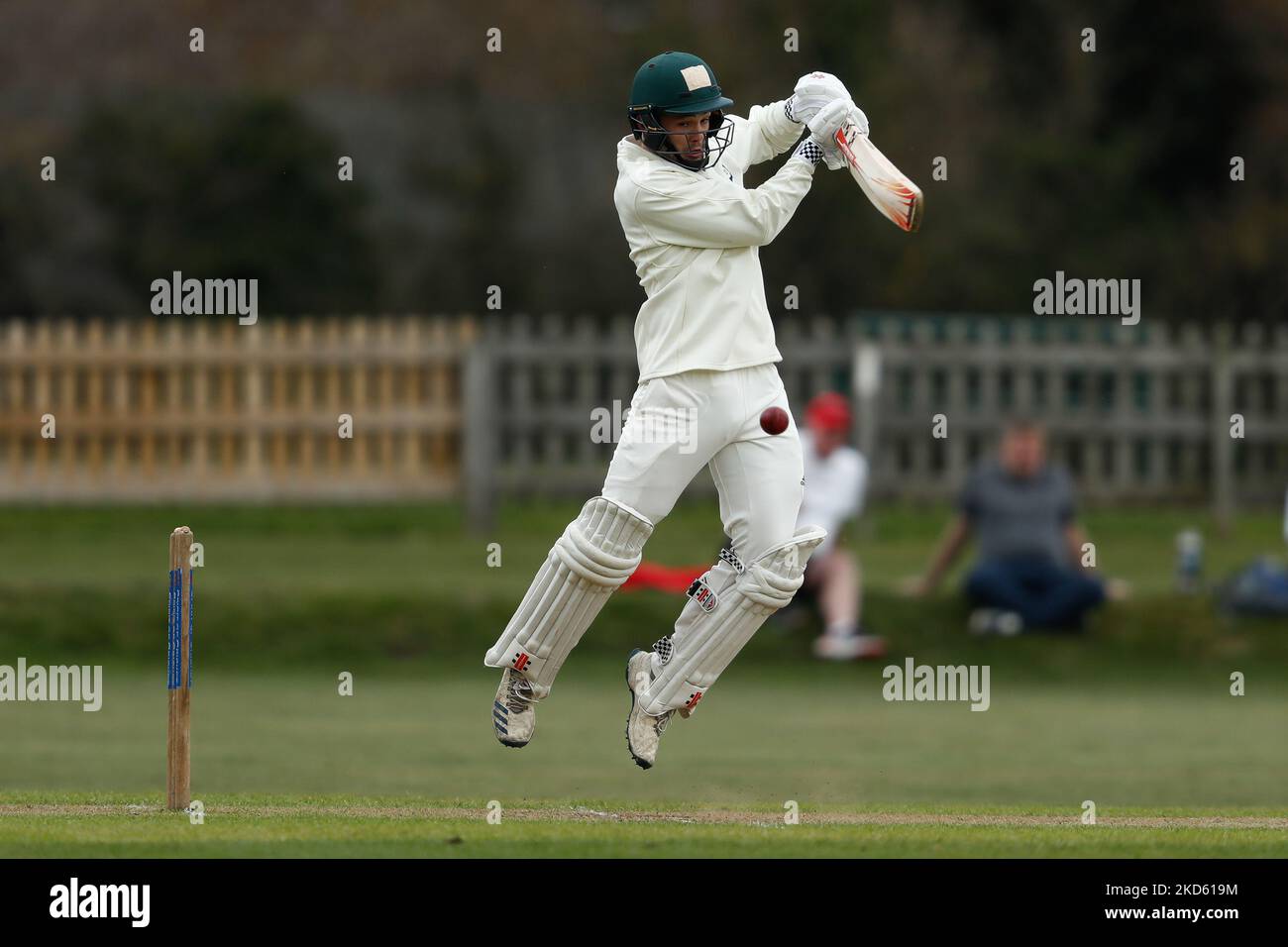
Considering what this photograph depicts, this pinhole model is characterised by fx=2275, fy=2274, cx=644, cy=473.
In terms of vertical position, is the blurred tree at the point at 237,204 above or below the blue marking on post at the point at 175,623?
above

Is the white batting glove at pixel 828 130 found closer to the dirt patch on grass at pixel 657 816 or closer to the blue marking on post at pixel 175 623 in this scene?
the dirt patch on grass at pixel 657 816

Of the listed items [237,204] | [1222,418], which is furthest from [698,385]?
[237,204]

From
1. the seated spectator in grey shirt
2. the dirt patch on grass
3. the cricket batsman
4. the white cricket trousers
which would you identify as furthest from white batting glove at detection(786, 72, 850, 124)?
the seated spectator in grey shirt

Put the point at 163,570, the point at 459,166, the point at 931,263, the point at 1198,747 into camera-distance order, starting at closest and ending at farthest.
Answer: the point at 1198,747 → the point at 163,570 → the point at 931,263 → the point at 459,166

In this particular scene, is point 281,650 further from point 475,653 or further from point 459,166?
point 459,166

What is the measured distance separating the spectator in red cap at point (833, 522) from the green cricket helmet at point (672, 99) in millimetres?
5664

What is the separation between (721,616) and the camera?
697 centimetres

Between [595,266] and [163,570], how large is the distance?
518 inches

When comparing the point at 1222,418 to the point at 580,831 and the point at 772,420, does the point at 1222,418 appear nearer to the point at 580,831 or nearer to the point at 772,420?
the point at 772,420

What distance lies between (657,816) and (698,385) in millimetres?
1298

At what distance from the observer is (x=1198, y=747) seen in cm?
995

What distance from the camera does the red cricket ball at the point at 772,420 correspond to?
22.4ft

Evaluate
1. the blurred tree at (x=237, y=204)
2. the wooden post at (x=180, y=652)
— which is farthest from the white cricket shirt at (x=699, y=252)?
the blurred tree at (x=237, y=204)
